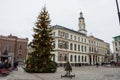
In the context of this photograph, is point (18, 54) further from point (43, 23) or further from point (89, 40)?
point (43, 23)

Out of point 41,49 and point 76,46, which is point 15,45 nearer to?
point 76,46

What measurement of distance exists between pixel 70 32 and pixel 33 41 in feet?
99.7

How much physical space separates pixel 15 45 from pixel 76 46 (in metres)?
23.0

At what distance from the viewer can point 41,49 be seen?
76.1ft

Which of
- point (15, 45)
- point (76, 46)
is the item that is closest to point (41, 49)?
point (76, 46)

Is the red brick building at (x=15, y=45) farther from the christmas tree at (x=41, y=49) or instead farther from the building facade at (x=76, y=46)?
the christmas tree at (x=41, y=49)

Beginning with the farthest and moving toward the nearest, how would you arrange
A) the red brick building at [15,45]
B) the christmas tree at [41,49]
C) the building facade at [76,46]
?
the red brick building at [15,45] → the building facade at [76,46] → the christmas tree at [41,49]

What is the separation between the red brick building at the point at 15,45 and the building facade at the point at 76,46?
19105 mm

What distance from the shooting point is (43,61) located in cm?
2275

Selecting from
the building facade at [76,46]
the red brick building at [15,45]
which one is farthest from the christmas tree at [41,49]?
the red brick building at [15,45]

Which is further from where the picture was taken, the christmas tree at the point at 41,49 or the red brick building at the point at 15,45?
the red brick building at the point at 15,45

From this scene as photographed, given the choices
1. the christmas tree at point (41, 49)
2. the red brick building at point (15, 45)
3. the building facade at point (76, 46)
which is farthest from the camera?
the red brick building at point (15, 45)

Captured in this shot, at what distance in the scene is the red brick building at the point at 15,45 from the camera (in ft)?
189

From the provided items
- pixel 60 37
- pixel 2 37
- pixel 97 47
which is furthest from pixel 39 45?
pixel 97 47
